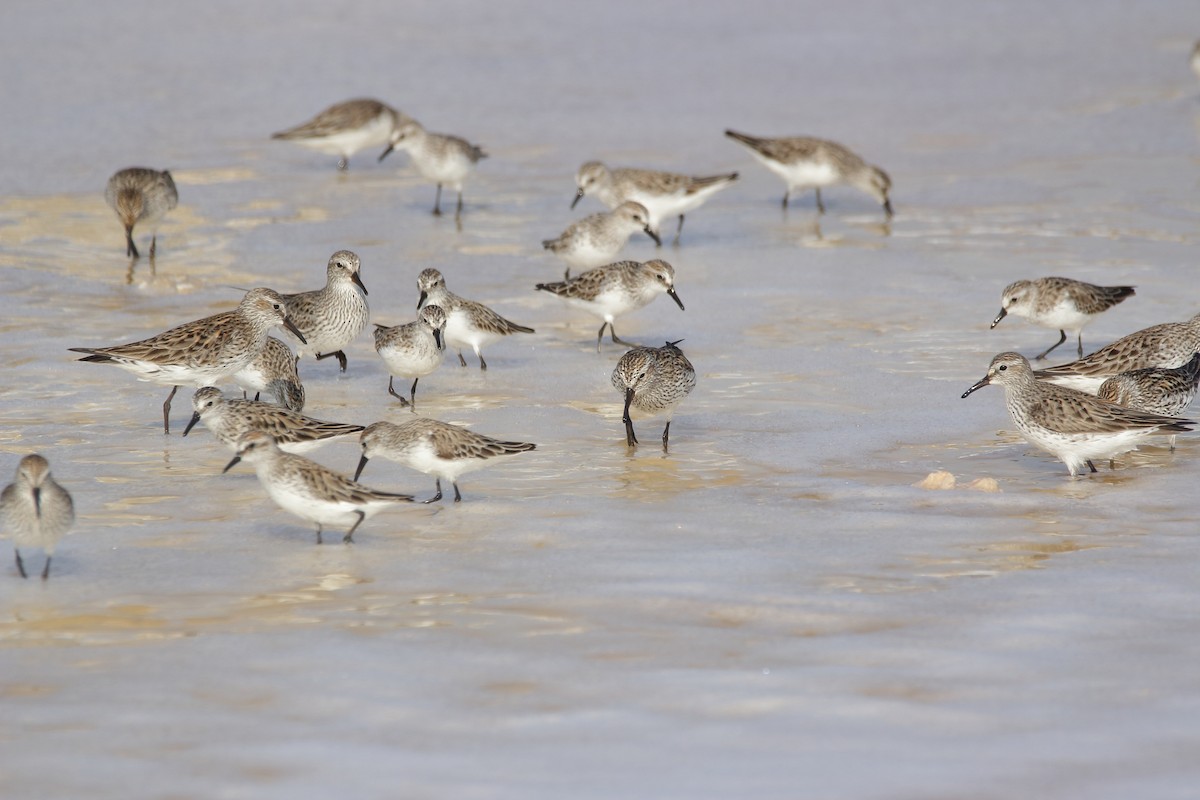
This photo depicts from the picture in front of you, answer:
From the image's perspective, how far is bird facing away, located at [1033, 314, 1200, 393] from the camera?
10.5m

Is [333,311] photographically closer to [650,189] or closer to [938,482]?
[938,482]

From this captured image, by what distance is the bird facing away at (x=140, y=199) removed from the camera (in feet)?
48.3

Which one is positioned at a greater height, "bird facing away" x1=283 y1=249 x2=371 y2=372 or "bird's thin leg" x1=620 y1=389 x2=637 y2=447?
"bird facing away" x1=283 y1=249 x2=371 y2=372

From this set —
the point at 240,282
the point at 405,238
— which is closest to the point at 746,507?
the point at 240,282

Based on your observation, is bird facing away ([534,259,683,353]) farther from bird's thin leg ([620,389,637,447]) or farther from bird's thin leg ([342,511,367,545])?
bird's thin leg ([342,511,367,545])

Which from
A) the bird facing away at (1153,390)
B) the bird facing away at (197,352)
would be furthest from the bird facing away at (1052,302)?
the bird facing away at (197,352)

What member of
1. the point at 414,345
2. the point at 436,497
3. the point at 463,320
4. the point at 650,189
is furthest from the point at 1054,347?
the point at 436,497

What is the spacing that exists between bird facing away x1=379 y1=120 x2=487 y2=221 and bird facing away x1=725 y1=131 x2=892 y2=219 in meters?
2.83

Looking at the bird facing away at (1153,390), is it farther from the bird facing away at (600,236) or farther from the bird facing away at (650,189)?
the bird facing away at (650,189)

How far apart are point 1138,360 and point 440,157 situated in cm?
853

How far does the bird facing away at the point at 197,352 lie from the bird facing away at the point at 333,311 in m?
0.75

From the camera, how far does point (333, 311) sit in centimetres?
1137

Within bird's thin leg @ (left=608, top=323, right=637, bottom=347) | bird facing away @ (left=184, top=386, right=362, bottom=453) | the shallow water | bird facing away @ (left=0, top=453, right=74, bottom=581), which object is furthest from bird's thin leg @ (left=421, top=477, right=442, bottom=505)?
bird's thin leg @ (left=608, top=323, right=637, bottom=347)

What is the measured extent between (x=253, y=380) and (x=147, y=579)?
3.26 m
